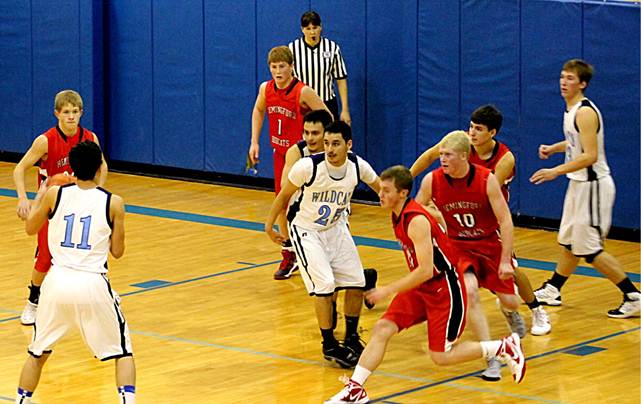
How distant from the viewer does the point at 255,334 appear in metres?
10.1

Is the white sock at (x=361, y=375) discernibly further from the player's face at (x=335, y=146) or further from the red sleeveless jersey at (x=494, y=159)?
the red sleeveless jersey at (x=494, y=159)

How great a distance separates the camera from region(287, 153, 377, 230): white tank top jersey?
935 centimetres

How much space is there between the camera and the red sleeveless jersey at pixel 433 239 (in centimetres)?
816

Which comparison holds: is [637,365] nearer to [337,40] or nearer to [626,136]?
[626,136]

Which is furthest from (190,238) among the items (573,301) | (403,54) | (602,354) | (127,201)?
(602,354)

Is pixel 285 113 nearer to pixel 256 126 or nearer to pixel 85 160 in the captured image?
pixel 256 126

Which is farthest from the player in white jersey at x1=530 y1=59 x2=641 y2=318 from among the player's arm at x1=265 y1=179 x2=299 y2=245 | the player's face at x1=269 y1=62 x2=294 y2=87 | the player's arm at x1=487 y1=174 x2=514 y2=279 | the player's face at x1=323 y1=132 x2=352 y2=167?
the player's face at x1=269 y1=62 x2=294 y2=87

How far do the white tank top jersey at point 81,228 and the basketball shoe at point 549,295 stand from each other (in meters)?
4.53

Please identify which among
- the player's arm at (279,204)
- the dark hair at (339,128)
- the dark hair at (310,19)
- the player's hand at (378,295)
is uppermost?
the dark hair at (310,19)

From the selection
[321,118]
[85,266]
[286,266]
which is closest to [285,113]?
[286,266]

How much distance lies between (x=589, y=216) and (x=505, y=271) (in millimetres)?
1968

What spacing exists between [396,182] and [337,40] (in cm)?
747

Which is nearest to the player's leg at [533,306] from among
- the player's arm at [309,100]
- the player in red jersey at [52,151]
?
the player's arm at [309,100]

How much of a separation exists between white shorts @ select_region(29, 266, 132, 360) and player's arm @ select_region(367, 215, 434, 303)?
1601 mm
